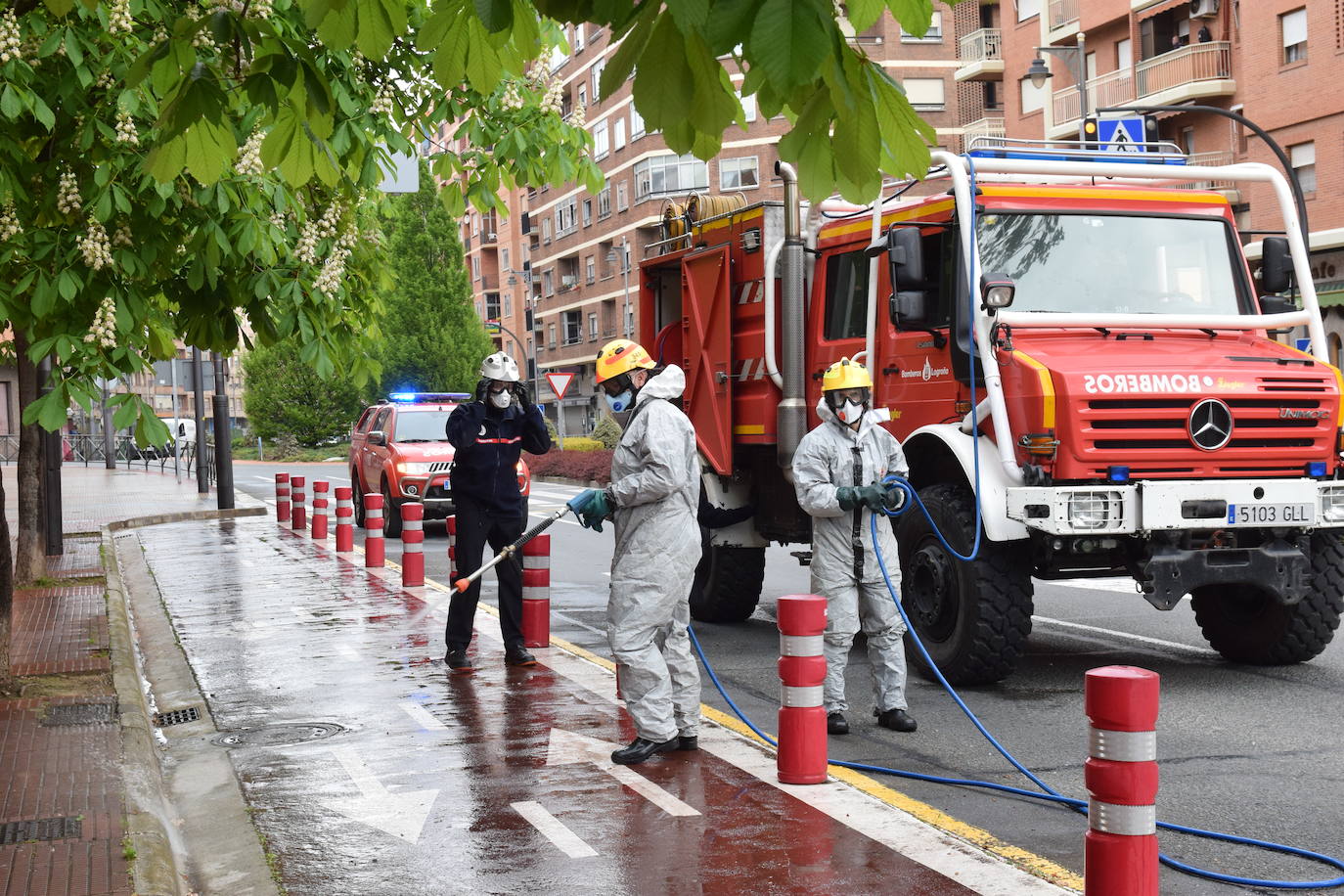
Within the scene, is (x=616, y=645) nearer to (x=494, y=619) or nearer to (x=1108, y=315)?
(x=1108, y=315)

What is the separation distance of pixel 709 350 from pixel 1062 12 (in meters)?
34.4

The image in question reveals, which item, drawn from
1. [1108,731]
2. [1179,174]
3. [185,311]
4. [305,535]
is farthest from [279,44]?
[305,535]

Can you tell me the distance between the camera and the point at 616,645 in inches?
270

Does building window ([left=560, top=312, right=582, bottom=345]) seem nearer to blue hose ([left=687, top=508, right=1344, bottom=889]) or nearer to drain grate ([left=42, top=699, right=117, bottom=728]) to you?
drain grate ([left=42, top=699, right=117, bottom=728])

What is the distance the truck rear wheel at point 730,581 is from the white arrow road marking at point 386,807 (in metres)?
5.15

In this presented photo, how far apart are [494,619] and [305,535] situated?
10308 mm

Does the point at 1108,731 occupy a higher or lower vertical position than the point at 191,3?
lower

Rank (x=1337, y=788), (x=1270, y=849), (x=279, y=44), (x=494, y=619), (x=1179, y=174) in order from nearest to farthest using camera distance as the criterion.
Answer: (x=279, y=44) → (x=1270, y=849) → (x=1337, y=788) → (x=1179, y=174) → (x=494, y=619)

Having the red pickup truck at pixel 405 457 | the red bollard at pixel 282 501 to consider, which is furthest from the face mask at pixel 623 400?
the red bollard at pixel 282 501

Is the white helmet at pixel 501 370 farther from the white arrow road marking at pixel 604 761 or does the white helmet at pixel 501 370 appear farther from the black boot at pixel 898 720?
the black boot at pixel 898 720

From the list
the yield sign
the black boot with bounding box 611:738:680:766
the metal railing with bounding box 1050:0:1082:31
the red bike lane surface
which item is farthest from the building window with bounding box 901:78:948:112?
the black boot with bounding box 611:738:680:766

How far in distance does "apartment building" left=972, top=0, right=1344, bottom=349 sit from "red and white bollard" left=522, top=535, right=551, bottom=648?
19627 millimetres

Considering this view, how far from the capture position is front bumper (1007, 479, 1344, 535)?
816 cm

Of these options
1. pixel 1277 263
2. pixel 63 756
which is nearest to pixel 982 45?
pixel 1277 263
